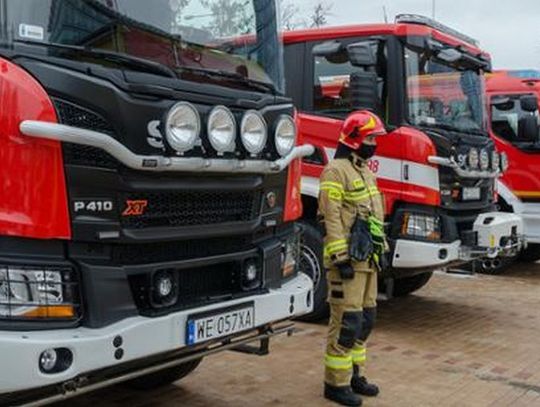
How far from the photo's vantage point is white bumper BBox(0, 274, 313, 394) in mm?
2975

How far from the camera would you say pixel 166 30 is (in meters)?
3.95

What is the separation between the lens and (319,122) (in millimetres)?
7488

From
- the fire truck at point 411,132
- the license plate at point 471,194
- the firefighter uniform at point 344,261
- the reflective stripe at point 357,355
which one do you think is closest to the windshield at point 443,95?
the fire truck at point 411,132

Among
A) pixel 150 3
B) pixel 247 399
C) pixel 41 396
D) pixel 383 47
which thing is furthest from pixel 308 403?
pixel 383 47

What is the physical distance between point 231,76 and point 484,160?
4097 mm

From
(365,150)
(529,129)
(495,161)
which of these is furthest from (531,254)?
(365,150)

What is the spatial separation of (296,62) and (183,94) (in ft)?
13.8

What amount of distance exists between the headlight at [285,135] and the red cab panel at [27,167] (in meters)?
1.46

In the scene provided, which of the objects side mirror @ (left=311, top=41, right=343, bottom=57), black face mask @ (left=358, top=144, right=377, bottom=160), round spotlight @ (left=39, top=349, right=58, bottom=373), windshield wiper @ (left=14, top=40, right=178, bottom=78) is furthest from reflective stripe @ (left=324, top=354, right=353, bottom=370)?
side mirror @ (left=311, top=41, right=343, bottom=57)

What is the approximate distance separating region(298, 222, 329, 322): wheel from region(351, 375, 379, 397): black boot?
193 cm

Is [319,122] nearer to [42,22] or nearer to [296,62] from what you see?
[296,62]

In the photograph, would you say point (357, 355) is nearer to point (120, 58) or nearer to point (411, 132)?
point (411, 132)

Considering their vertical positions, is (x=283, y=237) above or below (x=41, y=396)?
above

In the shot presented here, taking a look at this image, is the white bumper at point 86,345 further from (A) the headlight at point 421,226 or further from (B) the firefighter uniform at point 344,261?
(A) the headlight at point 421,226
